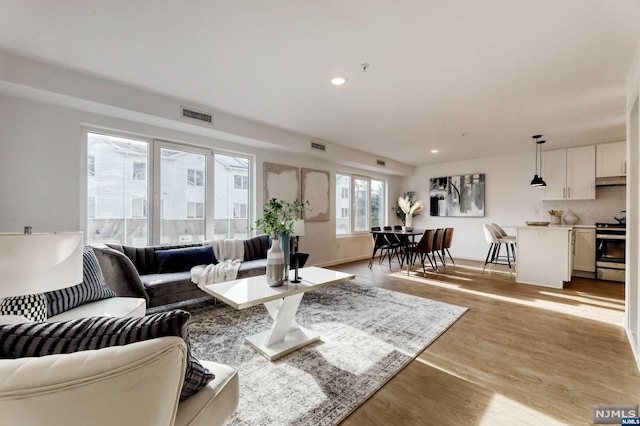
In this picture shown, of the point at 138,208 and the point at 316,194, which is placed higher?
the point at 316,194

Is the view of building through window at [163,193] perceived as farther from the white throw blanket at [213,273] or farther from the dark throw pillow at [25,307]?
the dark throw pillow at [25,307]

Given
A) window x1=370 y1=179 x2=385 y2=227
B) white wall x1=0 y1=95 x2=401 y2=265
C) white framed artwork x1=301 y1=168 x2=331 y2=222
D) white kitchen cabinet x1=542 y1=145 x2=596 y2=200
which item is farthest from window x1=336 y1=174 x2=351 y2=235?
white kitchen cabinet x1=542 y1=145 x2=596 y2=200

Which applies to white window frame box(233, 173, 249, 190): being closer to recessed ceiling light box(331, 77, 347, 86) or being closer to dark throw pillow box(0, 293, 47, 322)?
recessed ceiling light box(331, 77, 347, 86)

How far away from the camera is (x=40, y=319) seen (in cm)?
153

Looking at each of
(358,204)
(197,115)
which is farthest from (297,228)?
(358,204)

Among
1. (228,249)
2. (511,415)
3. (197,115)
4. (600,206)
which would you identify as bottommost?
(511,415)

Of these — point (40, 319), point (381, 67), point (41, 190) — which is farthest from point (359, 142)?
point (40, 319)

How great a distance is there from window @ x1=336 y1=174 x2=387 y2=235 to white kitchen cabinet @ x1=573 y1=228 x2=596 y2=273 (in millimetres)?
4008

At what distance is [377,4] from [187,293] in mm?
3316

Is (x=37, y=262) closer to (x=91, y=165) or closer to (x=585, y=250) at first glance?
(x=91, y=165)

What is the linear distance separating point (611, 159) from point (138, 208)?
7.89 metres

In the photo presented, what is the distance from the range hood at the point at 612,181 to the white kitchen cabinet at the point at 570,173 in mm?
110

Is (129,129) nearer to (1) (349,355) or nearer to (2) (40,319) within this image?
(2) (40,319)

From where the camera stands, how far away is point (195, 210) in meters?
4.24
